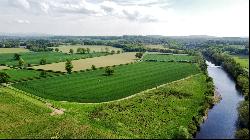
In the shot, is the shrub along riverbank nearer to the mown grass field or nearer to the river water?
the river water

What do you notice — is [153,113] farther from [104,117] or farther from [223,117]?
[223,117]

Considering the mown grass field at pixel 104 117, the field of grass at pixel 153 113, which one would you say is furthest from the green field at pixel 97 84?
the field of grass at pixel 153 113

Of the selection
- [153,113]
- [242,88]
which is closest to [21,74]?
[153,113]

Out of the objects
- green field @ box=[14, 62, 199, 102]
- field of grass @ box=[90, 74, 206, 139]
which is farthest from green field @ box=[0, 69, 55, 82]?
field of grass @ box=[90, 74, 206, 139]

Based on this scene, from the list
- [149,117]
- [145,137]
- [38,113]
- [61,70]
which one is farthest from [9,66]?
[145,137]

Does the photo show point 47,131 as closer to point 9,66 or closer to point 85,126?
point 85,126

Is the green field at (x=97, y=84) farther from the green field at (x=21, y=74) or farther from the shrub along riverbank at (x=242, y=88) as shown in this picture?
the shrub along riverbank at (x=242, y=88)
